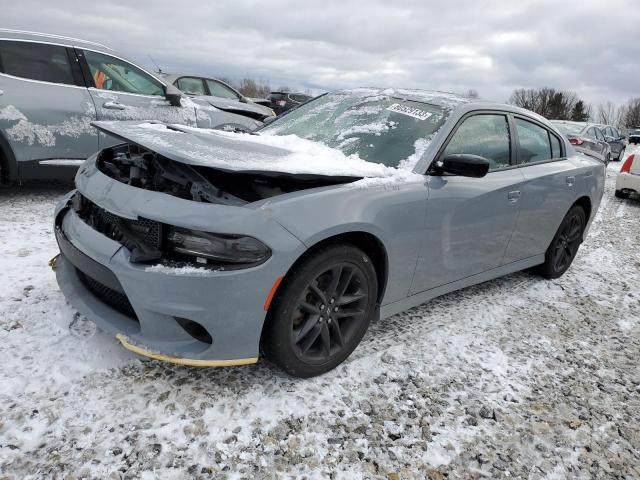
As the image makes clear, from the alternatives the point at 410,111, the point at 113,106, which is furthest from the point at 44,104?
the point at 410,111

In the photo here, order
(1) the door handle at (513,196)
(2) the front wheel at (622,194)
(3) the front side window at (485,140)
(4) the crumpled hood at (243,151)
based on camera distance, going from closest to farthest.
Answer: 1. (4) the crumpled hood at (243,151)
2. (3) the front side window at (485,140)
3. (1) the door handle at (513,196)
4. (2) the front wheel at (622,194)

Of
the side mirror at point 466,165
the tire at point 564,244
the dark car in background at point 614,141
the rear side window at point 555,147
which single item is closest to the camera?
the side mirror at point 466,165

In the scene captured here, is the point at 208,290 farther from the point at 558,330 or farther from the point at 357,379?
the point at 558,330

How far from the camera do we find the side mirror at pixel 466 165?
2.74m

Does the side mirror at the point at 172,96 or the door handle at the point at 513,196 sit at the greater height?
the side mirror at the point at 172,96

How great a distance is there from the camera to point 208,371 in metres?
2.50

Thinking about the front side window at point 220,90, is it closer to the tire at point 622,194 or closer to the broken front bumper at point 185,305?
the tire at point 622,194

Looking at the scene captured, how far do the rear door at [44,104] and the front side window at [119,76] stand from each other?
186 mm

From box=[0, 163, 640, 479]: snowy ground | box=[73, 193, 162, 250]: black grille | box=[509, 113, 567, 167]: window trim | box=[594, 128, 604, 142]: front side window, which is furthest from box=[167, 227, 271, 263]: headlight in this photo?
box=[594, 128, 604, 142]: front side window

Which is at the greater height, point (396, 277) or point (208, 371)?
point (396, 277)

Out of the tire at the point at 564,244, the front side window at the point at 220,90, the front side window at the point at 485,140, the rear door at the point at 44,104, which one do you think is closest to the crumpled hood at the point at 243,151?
the front side window at the point at 485,140

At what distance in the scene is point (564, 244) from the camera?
4469mm

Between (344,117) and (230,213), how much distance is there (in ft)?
5.18

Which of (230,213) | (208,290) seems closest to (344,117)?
(230,213)
